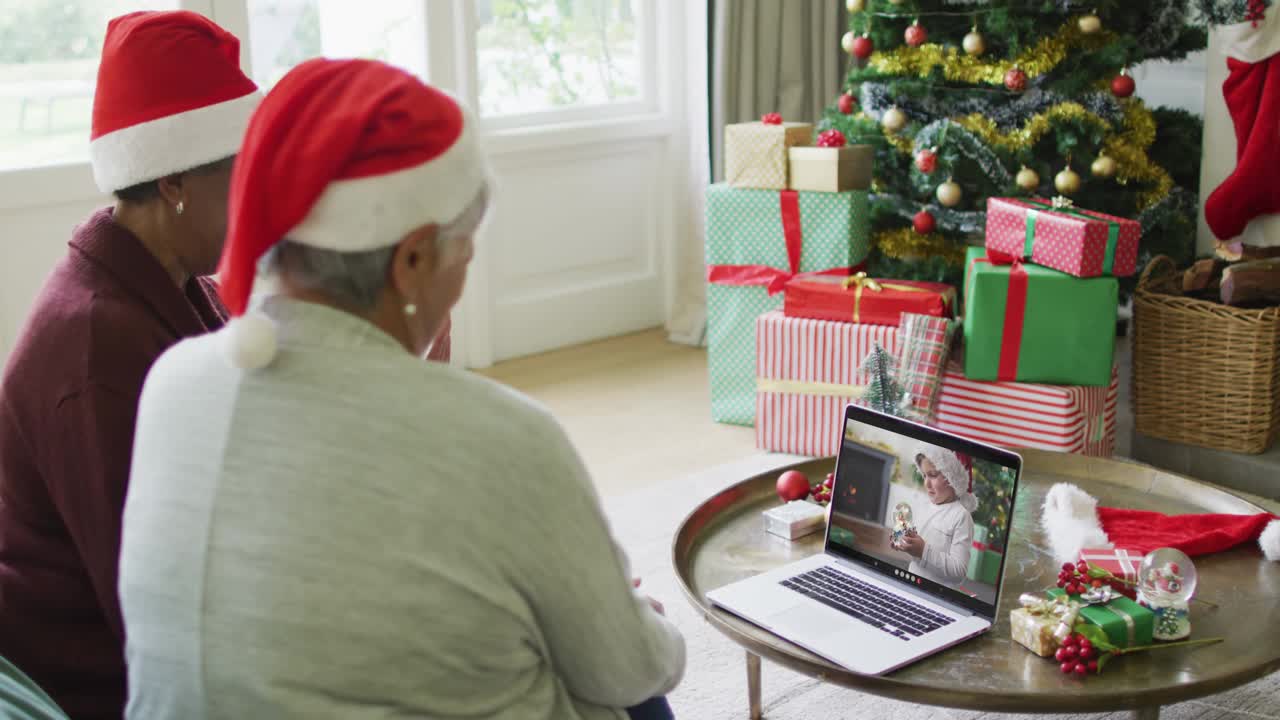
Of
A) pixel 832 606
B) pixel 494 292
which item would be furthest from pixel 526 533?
pixel 494 292

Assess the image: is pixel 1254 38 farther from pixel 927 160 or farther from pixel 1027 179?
pixel 927 160

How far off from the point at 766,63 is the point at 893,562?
2928mm

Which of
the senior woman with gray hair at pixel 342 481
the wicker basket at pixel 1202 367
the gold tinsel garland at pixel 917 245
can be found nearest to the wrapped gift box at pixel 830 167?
the gold tinsel garland at pixel 917 245

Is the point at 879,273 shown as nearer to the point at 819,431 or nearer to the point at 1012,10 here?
the point at 819,431

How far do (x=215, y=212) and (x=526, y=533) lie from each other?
0.79 m

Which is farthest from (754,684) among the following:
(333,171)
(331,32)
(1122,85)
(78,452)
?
(331,32)

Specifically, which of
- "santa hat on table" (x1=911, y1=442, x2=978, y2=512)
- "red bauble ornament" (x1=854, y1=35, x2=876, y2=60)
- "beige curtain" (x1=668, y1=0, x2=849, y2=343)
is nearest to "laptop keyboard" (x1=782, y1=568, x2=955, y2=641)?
"santa hat on table" (x1=911, y1=442, x2=978, y2=512)

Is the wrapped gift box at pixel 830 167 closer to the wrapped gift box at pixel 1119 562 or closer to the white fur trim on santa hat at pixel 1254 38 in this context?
the white fur trim on santa hat at pixel 1254 38

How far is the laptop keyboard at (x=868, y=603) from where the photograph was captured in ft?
5.80

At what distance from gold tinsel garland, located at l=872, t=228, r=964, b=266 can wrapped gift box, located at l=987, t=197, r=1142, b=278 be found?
1.62 ft

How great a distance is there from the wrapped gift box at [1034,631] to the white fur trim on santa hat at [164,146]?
3.95 feet

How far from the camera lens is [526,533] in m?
1.07

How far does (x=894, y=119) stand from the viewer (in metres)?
3.57

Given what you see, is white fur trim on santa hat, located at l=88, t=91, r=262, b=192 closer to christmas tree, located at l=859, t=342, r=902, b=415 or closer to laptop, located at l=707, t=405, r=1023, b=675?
laptop, located at l=707, t=405, r=1023, b=675
